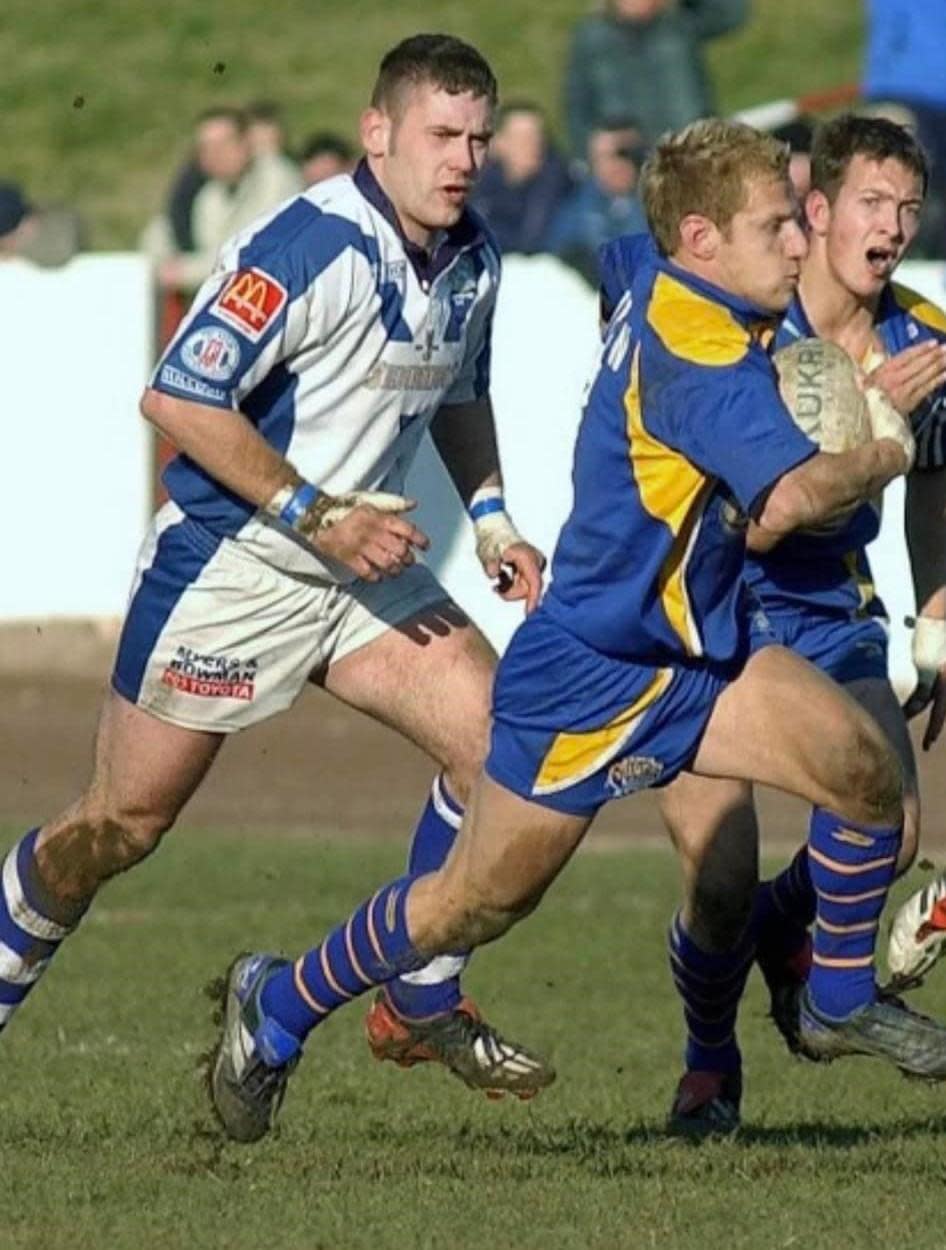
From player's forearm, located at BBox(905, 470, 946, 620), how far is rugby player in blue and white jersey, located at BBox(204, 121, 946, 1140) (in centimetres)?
96

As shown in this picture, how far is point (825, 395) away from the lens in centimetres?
737

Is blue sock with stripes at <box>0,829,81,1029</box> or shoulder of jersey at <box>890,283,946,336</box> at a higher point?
shoulder of jersey at <box>890,283,946,336</box>

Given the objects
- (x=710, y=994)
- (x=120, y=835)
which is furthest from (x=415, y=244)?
(x=710, y=994)

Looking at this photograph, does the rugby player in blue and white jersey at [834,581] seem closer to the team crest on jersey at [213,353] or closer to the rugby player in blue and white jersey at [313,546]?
the rugby player in blue and white jersey at [313,546]

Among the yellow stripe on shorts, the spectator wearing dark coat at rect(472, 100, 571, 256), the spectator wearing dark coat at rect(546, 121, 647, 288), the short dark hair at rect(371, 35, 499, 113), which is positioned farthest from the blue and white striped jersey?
the spectator wearing dark coat at rect(472, 100, 571, 256)

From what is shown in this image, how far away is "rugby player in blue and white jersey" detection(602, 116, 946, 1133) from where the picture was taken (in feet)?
26.8

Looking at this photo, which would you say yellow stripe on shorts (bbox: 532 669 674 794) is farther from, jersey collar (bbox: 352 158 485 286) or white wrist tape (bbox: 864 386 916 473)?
jersey collar (bbox: 352 158 485 286)

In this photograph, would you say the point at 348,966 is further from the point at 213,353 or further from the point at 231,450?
the point at 213,353

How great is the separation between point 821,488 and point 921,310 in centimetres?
151

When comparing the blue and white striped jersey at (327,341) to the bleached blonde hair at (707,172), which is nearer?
the bleached blonde hair at (707,172)

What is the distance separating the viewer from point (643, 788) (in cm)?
747

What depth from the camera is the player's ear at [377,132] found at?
26.6 feet

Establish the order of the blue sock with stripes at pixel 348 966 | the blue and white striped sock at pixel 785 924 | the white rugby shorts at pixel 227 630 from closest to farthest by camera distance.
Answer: the blue sock with stripes at pixel 348 966 → the white rugby shorts at pixel 227 630 → the blue and white striped sock at pixel 785 924

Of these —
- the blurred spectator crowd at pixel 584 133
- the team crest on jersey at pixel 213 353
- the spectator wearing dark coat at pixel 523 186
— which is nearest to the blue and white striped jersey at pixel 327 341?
the team crest on jersey at pixel 213 353
